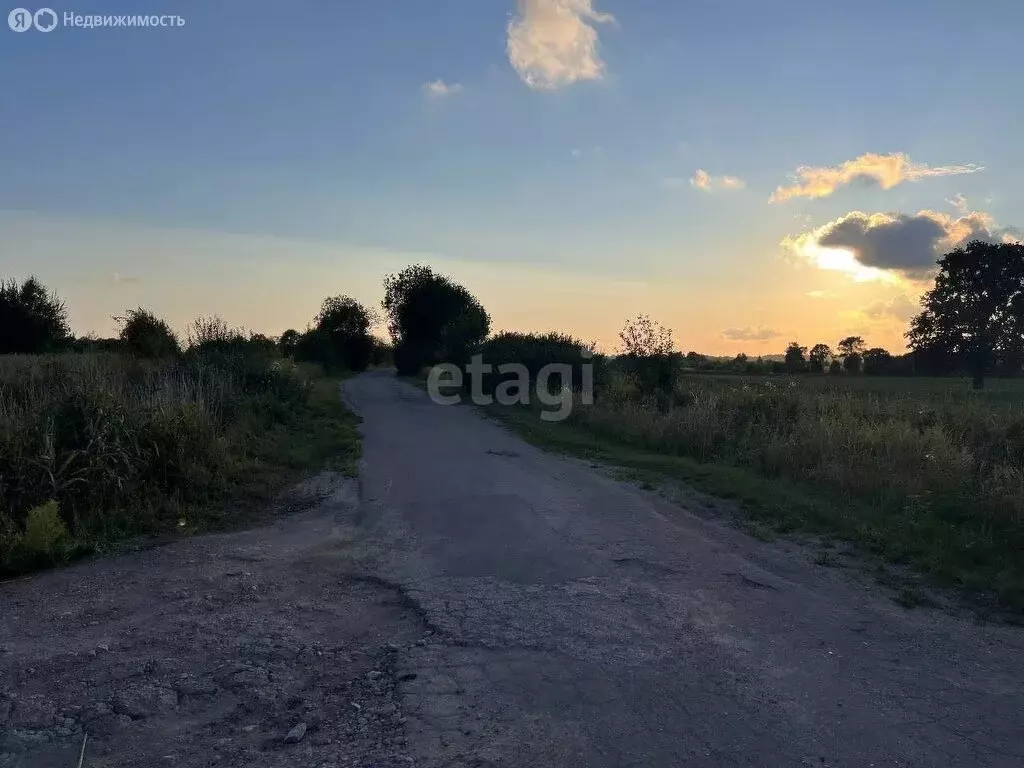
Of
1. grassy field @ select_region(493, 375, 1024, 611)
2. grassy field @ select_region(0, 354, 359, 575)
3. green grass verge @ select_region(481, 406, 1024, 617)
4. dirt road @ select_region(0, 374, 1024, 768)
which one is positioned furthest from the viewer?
grassy field @ select_region(493, 375, 1024, 611)

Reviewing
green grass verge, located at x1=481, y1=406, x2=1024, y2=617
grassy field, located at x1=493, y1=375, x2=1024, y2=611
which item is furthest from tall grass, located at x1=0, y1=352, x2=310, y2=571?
grassy field, located at x1=493, y1=375, x2=1024, y2=611

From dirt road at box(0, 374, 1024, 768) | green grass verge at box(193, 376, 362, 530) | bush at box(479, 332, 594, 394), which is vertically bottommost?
dirt road at box(0, 374, 1024, 768)

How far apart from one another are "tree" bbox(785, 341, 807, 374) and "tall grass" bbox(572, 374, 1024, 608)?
135ft

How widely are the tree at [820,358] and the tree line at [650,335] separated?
0.28 ft

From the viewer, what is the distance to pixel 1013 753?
3.79 m

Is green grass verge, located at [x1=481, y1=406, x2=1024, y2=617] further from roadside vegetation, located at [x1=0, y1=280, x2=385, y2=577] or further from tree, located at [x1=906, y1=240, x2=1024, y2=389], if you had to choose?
tree, located at [x1=906, y1=240, x2=1024, y2=389]

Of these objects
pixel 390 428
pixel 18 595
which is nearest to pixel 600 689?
pixel 18 595

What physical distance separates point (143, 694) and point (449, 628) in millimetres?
2116

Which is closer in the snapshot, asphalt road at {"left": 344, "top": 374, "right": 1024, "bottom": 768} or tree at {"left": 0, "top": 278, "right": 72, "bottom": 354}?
asphalt road at {"left": 344, "top": 374, "right": 1024, "bottom": 768}

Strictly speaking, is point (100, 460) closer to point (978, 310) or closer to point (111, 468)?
point (111, 468)

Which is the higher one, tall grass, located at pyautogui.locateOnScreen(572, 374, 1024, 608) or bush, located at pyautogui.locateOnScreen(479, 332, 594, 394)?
bush, located at pyautogui.locateOnScreen(479, 332, 594, 394)

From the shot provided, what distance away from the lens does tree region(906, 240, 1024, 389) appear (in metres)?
44.8

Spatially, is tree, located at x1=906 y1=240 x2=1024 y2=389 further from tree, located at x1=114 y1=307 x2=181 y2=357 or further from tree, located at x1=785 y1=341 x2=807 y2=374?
tree, located at x1=114 y1=307 x2=181 y2=357

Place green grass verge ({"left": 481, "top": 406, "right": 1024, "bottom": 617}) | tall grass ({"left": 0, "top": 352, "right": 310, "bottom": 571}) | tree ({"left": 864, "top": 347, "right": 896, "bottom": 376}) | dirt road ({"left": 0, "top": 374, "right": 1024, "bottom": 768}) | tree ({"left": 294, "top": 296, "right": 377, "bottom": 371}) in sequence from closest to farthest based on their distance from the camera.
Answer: dirt road ({"left": 0, "top": 374, "right": 1024, "bottom": 768}), green grass verge ({"left": 481, "top": 406, "right": 1024, "bottom": 617}), tall grass ({"left": 0, "top": 352, "right": 310, "bottom": 571}), tree ({"left": 864, "top": 347, "right": 896, "bottom": 376}), tree ({"left": 294, "top": 296, "right": 377, "bottom": 371})
